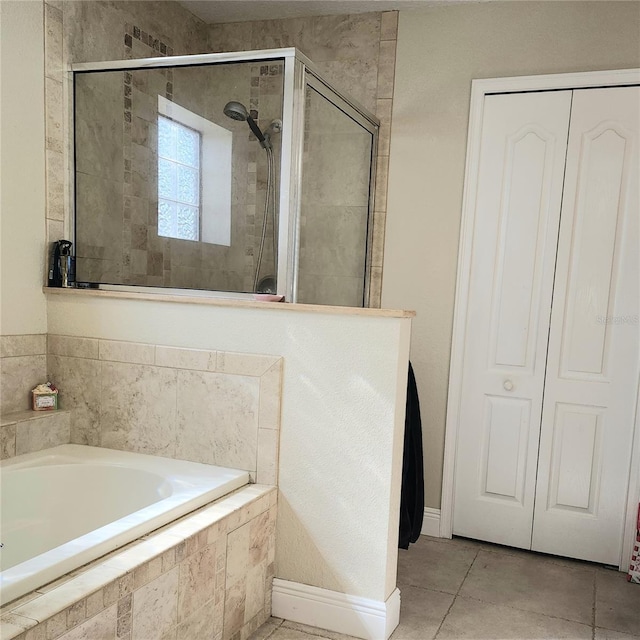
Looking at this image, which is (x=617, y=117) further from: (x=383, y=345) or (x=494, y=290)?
(x=383, y=345)

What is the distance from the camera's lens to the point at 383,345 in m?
2.07

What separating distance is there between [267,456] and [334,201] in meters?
1.12

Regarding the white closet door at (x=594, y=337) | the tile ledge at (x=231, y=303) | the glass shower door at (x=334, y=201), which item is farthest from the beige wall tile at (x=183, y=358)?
the white closet door at (x=594, y=337)

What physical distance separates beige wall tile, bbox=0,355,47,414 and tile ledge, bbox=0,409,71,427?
25mm

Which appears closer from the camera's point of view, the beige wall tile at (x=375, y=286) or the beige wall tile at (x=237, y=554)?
the beige wall tile at (x=237, y=554)

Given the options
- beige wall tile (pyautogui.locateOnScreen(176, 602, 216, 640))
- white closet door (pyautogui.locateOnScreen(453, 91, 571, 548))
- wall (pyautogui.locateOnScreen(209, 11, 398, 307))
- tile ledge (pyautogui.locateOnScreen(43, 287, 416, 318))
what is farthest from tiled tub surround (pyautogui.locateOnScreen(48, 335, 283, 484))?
white closet door (pyautogui.locateOnScreen(453, 91, 571, 548))

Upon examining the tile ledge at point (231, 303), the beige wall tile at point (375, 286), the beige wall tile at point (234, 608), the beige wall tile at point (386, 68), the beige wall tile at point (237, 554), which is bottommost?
the beige wall tile at point (234, 608)

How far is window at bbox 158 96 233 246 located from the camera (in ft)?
7.54

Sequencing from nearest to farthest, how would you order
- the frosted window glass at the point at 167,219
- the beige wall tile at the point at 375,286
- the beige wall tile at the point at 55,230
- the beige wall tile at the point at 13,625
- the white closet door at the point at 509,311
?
the beige wall tile at the point at 13,625 < the frosted window glass at the point at 167,219 < the beige wall tile at the point at 55,230 < the white closet door at the point at 509,311 < the beige wall tile at the point at 375,286

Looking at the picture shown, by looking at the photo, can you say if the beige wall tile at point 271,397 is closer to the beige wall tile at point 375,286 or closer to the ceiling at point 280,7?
the beige wall tile at point 375,286

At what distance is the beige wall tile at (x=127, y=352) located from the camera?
2363 millimetres

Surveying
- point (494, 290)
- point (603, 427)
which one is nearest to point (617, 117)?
point (494, 290)

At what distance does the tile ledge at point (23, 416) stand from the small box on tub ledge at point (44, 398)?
3cm

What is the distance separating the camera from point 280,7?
3.13m
